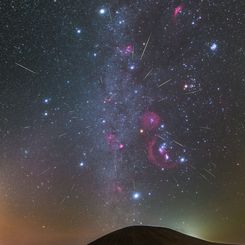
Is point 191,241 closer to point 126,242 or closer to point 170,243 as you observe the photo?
point 170,243

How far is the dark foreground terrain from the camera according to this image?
40.3m

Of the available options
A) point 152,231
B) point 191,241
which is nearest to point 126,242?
point 152,231

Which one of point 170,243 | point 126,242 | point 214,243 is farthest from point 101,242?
point 214,243

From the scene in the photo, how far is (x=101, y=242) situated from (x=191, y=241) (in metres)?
10.4

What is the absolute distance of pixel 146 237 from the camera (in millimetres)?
41594

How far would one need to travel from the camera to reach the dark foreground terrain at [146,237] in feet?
132

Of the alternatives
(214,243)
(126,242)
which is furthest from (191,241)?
(126,242)

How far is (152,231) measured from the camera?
43.8 m

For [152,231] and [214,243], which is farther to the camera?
[152,231]

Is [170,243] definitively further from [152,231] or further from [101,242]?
[101,242]

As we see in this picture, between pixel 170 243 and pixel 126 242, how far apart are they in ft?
16.0

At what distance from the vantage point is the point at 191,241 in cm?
4094

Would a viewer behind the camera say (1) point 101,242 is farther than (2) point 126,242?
Yes

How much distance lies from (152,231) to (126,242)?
394 cm
